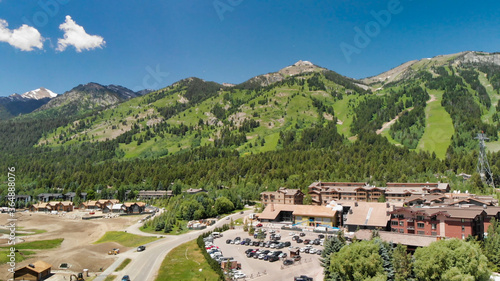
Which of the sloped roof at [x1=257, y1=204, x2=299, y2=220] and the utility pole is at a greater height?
the utility pole

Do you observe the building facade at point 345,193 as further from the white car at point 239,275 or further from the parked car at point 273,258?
the white car at point 239,275

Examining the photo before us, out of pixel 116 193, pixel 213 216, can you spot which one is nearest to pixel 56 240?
pixel 213 216

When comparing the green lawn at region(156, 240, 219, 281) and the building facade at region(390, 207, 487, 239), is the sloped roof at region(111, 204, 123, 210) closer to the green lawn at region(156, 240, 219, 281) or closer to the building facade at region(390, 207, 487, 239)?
the green lawn at region(156, 240, 219, 281)

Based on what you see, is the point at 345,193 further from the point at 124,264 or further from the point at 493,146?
the point at 493,146

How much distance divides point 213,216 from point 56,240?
47098mm

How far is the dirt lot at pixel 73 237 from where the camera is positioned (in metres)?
65.0

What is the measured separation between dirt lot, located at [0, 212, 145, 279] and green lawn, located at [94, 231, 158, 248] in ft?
7.48

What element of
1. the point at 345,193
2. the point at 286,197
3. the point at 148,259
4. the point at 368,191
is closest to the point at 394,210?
the point at 368,191

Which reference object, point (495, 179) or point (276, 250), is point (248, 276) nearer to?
point (276, 250)

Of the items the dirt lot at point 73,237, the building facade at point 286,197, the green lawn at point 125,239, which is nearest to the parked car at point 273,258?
the dirt lot at point 73,237

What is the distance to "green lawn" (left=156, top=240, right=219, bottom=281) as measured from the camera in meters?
53.5

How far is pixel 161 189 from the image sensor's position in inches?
6614

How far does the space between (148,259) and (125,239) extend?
25.2 meters

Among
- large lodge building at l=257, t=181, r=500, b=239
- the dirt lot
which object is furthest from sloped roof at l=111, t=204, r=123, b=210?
large lodge building at l=257, t=181, r=500, b=239
